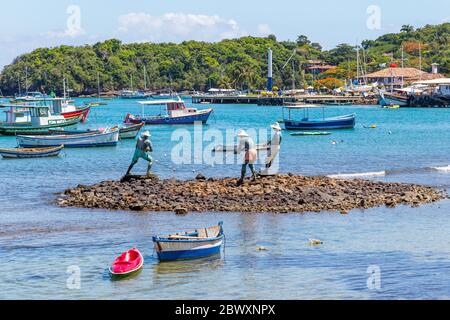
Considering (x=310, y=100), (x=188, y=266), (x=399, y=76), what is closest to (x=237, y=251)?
(x=188, y=266)

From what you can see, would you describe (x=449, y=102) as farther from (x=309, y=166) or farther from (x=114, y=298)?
(x=114, y=298)

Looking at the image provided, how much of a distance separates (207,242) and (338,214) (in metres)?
7.13

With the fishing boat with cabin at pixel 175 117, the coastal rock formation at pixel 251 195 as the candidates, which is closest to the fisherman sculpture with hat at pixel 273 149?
the coastal rock formation at pixel 251 195

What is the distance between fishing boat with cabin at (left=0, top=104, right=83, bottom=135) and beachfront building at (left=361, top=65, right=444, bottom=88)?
329 ft

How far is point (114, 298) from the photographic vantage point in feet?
62.6

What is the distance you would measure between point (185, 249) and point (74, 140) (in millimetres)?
33724

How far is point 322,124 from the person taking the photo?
7550cm

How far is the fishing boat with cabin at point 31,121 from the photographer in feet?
208

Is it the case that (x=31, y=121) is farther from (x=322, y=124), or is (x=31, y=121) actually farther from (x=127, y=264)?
(x=127, y=264)

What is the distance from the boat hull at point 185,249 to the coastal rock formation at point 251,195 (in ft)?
19.7

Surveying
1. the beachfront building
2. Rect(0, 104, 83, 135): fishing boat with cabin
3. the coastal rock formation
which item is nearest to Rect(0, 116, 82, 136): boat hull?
Rect(0, 104, 83, 135): fishing boat with cabin

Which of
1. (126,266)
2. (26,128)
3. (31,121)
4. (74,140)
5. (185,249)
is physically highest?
(31,121)

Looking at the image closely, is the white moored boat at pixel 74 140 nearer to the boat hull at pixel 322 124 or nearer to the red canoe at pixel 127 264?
the boat hull at pixel 322 124
